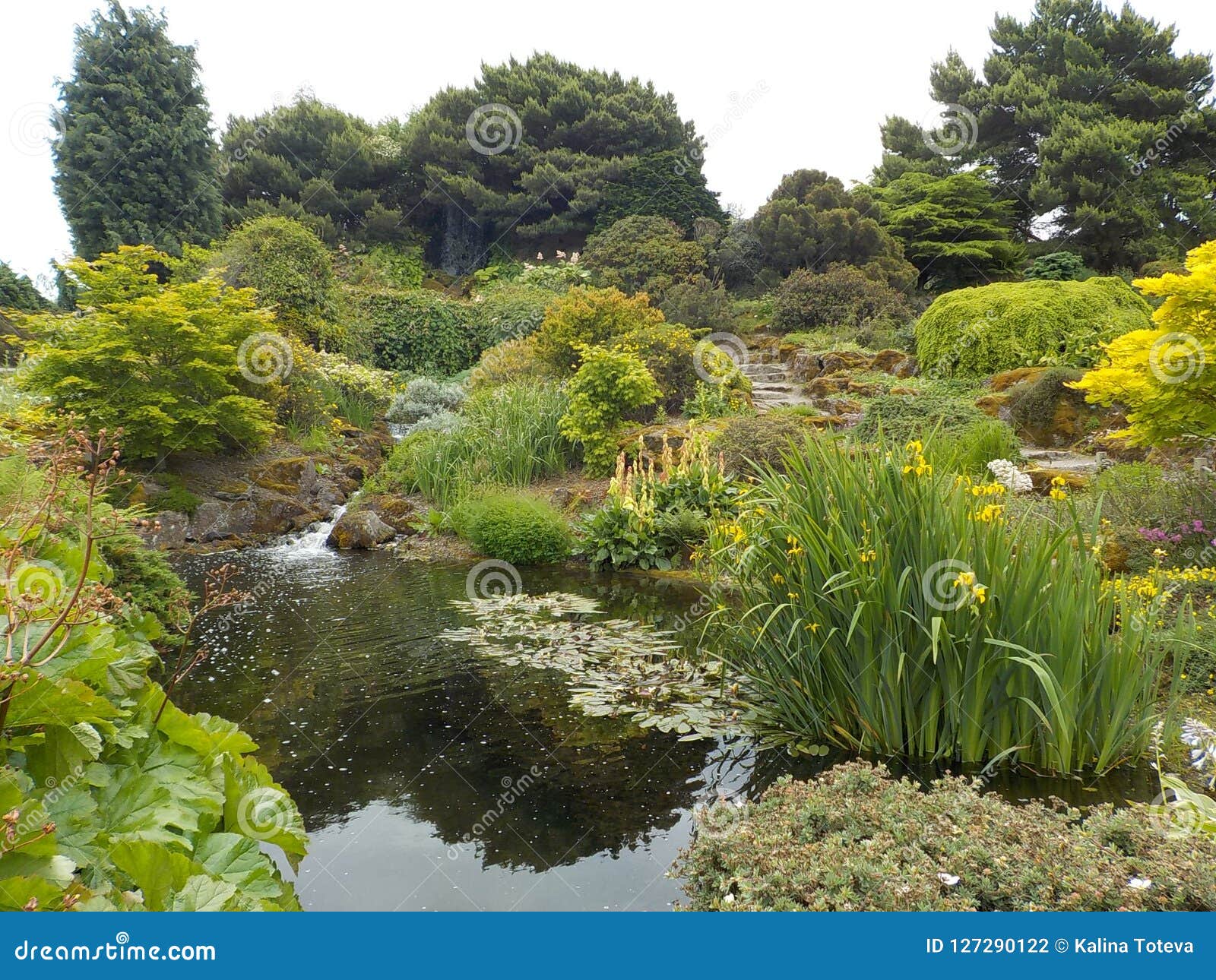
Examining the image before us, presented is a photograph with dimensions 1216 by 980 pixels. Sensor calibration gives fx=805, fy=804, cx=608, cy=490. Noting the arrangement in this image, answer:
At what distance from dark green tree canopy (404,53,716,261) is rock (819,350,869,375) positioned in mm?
11497

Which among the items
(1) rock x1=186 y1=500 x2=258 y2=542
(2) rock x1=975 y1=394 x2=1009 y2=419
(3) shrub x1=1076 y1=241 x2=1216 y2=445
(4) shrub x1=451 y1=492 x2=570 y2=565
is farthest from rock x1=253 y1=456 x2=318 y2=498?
(3) shrub x1=1076 y1=241 x2=1216 y2=445

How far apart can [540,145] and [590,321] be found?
15899 millimetres

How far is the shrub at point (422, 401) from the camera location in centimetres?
1480

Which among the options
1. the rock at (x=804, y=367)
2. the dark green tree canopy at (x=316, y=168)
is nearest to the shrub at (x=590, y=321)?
the rock at (x=804, y=367)

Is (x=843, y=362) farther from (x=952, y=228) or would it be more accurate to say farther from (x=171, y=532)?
(x=171, y=532)

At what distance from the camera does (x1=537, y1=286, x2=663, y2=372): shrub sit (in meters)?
13.0

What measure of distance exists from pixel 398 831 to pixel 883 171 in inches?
940

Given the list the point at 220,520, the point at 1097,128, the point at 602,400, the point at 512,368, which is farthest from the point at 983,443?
the point at 1097,128

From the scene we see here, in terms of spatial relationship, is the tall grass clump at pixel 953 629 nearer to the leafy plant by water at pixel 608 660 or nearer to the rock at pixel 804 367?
the leafy plant by water at pixel 608 660

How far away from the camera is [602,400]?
11.0 metres

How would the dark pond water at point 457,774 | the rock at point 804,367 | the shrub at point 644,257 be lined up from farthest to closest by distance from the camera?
the shrub at point 644,257 < the rock at point 804,367 < the dark pond water at point 457,774

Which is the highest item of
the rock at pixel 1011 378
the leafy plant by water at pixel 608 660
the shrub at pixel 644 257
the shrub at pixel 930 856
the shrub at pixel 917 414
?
the shrub at pixel 644 257

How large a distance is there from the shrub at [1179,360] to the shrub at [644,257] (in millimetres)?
14733

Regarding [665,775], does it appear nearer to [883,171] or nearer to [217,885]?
[217,885]
